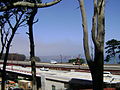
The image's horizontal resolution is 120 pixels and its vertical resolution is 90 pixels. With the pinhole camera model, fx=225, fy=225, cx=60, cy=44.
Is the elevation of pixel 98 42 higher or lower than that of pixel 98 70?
higher

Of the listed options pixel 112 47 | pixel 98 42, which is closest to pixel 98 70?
pixel 98 42

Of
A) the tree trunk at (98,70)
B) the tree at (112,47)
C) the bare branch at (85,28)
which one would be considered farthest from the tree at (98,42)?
the tree at (112,47)

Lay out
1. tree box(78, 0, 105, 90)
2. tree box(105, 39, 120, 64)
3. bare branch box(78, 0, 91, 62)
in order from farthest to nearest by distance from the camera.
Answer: tree box(105, 39, 120, 64) < bare branch box(78, 0, 91, 62) < tree box(78, 0, 105, 90)

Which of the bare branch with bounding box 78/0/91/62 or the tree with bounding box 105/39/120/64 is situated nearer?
the bare branch with bounding box 78/0/91/62

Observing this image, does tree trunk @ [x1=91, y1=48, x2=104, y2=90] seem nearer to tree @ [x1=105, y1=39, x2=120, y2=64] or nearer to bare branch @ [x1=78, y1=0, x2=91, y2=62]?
bare branch @ [x1=78, y1=0, x2=91, y2=62]

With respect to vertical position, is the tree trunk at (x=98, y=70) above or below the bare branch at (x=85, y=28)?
below

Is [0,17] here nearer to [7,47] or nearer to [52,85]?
[7,47]

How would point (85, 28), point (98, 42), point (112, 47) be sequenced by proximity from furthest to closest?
point (112, 47)
point (85, 28)
point (98, 42)

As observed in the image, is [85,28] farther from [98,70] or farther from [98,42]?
[98,70]

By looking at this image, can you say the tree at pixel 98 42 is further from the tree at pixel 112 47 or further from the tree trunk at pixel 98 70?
the tree at pixel 112 47

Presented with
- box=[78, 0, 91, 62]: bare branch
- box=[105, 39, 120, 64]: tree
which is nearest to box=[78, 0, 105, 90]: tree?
box=[78, 0, 91, 62]: bare branch

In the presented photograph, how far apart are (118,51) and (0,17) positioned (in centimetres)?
5240

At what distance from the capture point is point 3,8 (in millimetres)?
6078

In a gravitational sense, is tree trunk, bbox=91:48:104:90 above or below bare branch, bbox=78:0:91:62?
below
